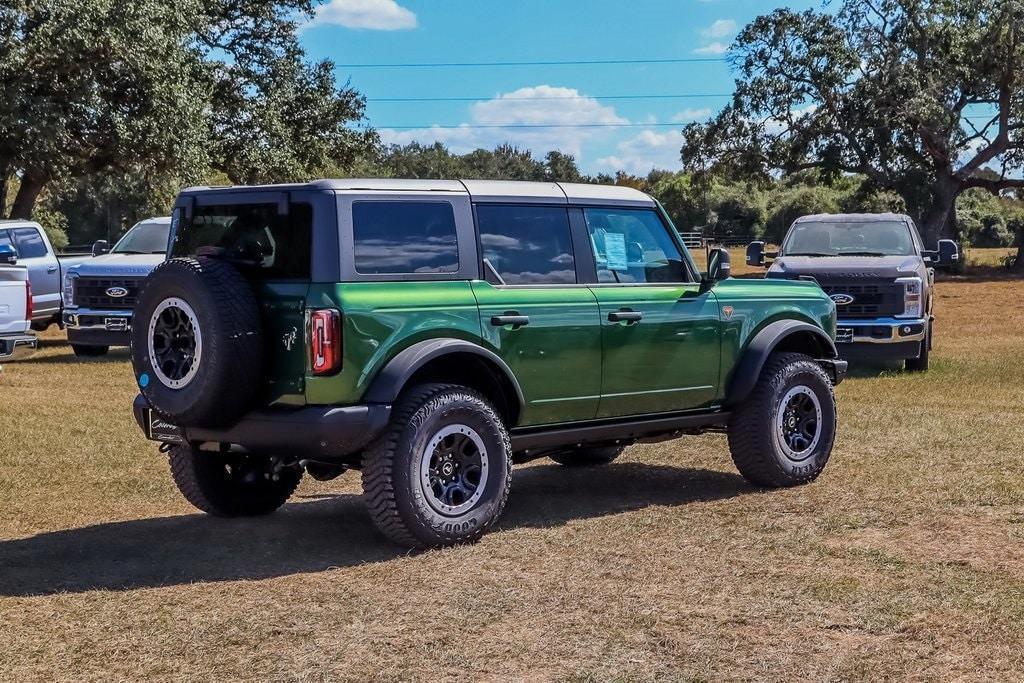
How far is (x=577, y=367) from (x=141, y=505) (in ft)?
9.51

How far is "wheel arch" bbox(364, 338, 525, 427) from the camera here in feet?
22.8

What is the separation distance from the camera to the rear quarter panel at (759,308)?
8.77 metres

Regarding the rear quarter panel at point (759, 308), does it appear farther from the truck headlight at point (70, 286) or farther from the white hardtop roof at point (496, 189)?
the truck headlight at point (70, 286)

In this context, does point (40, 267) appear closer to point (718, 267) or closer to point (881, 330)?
point (881, 330)

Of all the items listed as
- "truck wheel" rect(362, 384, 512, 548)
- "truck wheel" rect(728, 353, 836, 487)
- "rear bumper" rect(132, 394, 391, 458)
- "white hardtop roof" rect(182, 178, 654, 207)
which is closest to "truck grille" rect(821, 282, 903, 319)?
"truck wheel" rect(728, 353, 836, 487)

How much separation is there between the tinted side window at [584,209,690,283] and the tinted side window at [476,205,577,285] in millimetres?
246

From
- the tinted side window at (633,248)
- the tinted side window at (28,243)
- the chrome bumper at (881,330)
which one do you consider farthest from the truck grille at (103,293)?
the tinted side window at (633,248)

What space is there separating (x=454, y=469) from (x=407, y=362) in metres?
0.69

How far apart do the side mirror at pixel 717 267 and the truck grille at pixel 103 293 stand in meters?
11.5

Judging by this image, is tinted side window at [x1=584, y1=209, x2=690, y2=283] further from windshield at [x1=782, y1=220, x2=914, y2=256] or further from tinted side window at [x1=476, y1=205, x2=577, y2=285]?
windshield at [x1=782, y1=220, x2=914, y2=256]

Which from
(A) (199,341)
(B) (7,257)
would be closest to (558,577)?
(A) (199,341)

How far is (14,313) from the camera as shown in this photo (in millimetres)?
12391

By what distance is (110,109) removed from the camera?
29.2 m

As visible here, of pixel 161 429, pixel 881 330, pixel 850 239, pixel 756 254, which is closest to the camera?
pixel 161 429
